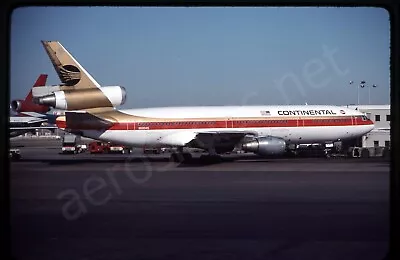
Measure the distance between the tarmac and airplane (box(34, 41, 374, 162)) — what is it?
33.1 feet

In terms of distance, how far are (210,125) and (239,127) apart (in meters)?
1.70

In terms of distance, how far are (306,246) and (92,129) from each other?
22.9 meters

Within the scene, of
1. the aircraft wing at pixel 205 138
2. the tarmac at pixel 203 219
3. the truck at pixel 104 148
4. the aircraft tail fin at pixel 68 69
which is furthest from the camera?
the truck at pixel 104 148

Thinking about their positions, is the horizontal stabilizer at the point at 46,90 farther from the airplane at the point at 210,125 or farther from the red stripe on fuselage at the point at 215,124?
the red stripe on fuselage at the point at 215,124

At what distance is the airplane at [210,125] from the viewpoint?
1146 inches

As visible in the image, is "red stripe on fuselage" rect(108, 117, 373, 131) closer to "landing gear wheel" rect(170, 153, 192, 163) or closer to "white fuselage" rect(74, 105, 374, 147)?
"white fuselage" rect(74, 105, 374, 147)

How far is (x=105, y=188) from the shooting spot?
18234 mm

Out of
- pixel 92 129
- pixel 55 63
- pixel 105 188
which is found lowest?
pixel 105 188

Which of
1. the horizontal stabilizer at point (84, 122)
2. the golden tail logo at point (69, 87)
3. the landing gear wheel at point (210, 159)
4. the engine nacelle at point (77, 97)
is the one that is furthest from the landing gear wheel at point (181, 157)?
the engine nacelle at point (77, 97)

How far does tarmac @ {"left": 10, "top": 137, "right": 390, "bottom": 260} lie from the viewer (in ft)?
25.9

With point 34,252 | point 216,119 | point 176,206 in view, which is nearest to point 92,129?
point 216,119

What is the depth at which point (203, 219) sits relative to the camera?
1078 centimetres
